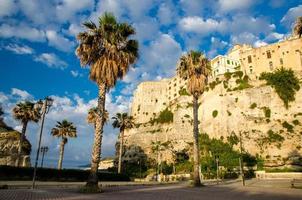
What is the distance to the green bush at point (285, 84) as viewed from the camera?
66812 millimetres

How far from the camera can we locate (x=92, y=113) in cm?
5356

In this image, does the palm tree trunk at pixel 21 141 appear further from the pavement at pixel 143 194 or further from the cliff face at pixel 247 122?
the cliff face at pixel 247 122

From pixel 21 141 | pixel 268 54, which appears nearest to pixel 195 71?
pixel 21 141

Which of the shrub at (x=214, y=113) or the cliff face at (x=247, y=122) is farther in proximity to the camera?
the shrub at (x=214, y=113)

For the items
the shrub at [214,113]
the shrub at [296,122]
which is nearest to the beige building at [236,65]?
the shrub at [214,113]

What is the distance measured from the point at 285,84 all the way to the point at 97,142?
6147 cm

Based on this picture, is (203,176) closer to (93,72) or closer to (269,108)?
(269,108)

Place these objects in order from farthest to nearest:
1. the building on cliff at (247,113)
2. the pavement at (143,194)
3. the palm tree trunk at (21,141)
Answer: the building on cliff at (247,113)
the palm tree trunk at (21,141)
the pavement at (143,194)

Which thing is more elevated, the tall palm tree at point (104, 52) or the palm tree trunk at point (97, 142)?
the tall palm tree at point (104, 52)

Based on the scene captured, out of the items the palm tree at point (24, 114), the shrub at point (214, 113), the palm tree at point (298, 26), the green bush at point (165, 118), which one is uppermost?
the green bush at point (165, 118)

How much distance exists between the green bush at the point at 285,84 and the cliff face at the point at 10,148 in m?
57.7

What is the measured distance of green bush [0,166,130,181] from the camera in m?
33.5

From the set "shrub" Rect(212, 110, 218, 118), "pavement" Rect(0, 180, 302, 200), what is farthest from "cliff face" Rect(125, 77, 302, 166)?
"pavement" Rect(0, 180, 302, 200)

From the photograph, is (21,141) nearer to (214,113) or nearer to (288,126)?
(214,113)
